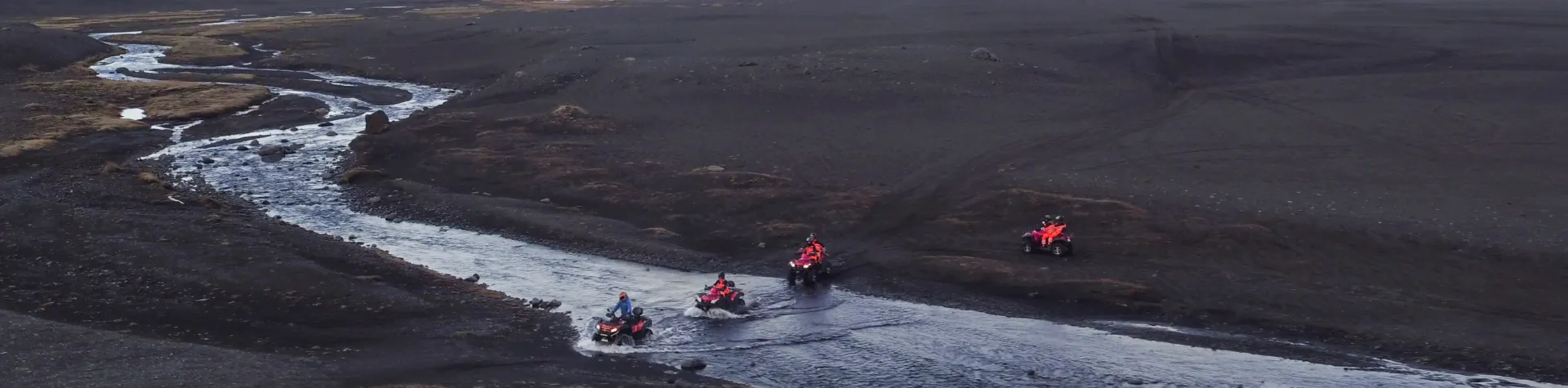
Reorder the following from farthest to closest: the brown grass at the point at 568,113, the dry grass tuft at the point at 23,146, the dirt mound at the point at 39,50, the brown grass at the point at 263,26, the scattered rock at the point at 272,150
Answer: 1. the brown grass at the point at 263,26
2. the dirt mound at the point at 39,50
3. the scattered rock at the point at 272,150
4. the brown grass at the point at 568,113
5. the dry grass tuft at the point at 23,146

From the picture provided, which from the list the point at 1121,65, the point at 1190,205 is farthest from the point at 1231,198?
the point at 1121,65

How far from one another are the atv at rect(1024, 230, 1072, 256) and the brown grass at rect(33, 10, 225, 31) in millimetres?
116091

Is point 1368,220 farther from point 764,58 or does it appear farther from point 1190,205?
point 764,58

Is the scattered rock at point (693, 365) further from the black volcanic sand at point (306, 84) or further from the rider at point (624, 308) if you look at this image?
the black volcanic sand at point (306, 84)

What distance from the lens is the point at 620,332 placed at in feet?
94.6

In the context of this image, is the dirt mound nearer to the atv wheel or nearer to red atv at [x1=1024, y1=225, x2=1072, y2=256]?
the atv wheel

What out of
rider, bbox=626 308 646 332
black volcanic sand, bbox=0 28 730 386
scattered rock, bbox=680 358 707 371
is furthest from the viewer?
rider, bbox=626 308 646 332

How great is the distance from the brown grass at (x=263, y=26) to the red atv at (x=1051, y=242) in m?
95.7

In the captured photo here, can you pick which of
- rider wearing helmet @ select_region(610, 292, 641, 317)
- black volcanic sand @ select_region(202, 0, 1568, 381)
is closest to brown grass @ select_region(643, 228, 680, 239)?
black volcanic sand @ select_region(202, 0, 1568, 381)

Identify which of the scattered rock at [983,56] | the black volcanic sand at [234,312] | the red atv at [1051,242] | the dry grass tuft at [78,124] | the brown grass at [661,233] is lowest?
the black volcanic sand at [234,312]

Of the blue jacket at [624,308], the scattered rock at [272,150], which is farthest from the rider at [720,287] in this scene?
the scattered rock at [272,150]

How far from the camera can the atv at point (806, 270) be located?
3378cm

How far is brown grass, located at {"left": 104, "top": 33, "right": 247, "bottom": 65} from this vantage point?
95938 mm

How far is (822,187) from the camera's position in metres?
42.8
